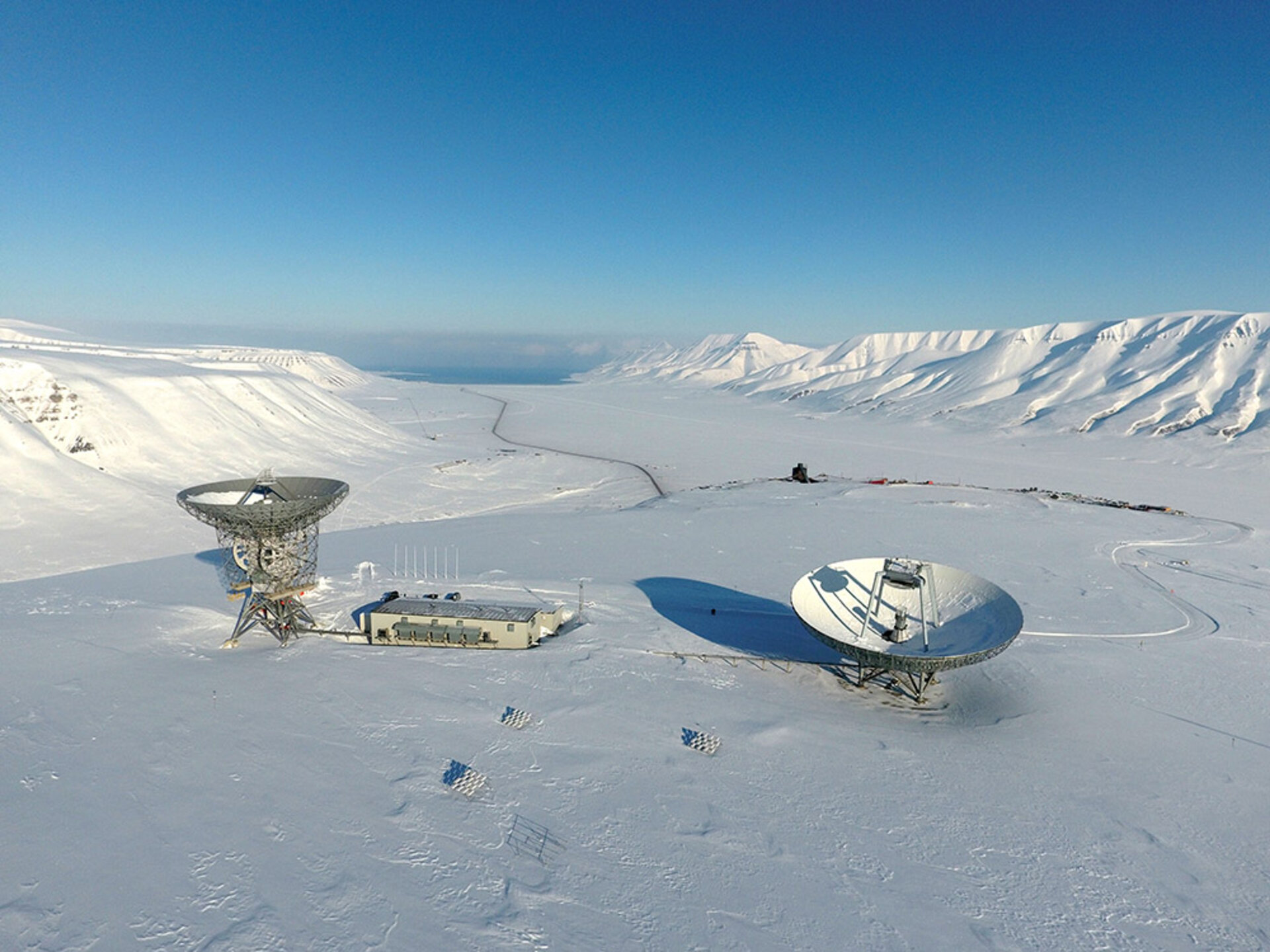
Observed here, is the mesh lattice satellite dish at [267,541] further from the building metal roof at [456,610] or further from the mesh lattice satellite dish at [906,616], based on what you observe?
the mesh lattice satellite dish at [906,616]

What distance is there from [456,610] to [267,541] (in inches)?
485

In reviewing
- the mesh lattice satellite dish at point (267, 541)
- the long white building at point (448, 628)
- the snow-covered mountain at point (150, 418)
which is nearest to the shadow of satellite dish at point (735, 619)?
the long white building at point (448, 628)

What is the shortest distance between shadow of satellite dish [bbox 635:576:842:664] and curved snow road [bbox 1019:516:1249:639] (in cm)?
1620

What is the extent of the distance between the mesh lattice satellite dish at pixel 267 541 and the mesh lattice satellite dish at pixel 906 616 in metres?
30.8

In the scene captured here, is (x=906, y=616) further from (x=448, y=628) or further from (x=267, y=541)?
(x=267, y=541)

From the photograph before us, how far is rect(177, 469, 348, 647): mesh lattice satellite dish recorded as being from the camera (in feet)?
118

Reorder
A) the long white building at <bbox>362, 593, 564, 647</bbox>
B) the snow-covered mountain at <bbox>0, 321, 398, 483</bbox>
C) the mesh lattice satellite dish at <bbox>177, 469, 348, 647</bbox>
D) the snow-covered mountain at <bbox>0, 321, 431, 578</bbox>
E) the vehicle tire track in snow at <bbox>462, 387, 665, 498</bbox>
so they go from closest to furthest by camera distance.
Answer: the mesh lattice satellite dish at <bbox>177, 469, 348, 647</bbox>
the long white building at <bbox>362, 593, 564, 647</bbox>
the snow-covered mountain at <bbox>0, 321, 431, 578</bbox>
the snow-covered mountain at <bbox>0, 321, 398, 483</bbox>
the vehicle tire track in snow at <bbox>462, 387, 665, 498</bbox>

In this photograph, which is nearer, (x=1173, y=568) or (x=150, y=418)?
(x=1173, y=568)

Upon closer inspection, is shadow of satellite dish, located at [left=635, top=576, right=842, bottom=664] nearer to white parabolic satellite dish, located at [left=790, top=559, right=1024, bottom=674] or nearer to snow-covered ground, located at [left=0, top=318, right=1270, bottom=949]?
snow-covered ground, located at [left=0, top=318, right=1270, bottom=949]

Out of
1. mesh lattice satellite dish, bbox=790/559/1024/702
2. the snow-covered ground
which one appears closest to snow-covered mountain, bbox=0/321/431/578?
the snow-covered ground

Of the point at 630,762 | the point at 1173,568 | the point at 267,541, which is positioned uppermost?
the point at 267,541

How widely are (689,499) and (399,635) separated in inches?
2008

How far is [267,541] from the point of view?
37938 millimetres

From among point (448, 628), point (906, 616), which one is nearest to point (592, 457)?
point (448, 628)
